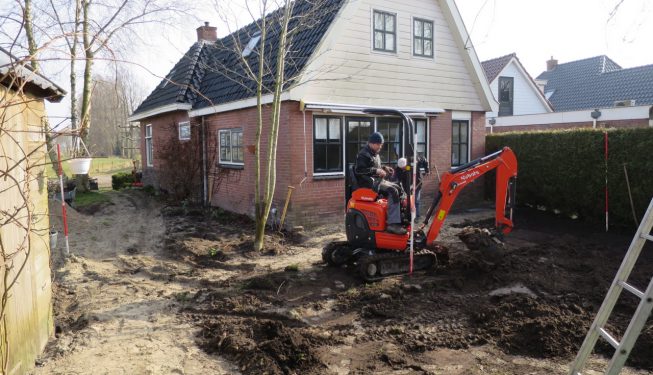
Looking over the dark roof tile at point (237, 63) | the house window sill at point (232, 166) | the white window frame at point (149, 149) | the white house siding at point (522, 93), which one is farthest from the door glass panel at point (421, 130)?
the white house siding at point (522, 93)

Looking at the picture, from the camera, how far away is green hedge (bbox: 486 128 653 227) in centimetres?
974

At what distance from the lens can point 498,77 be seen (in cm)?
2650

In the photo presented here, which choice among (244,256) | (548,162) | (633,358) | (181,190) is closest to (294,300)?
(244,256)

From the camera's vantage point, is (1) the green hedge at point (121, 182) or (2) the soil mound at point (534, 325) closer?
(2) the soil mound at point (534, 325)

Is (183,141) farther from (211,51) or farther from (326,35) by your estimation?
(326,35)

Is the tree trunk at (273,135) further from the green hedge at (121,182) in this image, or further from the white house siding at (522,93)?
the white house siding at (522,93)

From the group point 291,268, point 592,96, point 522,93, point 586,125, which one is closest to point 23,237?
point 291,268

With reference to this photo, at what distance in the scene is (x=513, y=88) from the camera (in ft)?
88.5

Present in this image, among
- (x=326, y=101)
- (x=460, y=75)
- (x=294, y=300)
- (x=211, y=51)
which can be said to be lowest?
(x=294, y=300)

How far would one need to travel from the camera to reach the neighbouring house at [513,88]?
86.7 feet

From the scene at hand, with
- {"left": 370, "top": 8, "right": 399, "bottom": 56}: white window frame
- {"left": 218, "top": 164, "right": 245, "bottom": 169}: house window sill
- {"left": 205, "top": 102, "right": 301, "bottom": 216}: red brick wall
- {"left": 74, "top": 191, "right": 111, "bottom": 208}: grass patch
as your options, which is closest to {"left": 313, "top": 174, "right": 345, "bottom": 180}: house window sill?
{"left": 205, "top": 102, "right": 301, "bottom": 216}: red brick wall

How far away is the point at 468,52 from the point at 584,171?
4.52 meters

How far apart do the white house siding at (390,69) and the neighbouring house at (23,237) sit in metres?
6.20

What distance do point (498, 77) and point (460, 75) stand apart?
14618 millimetres
